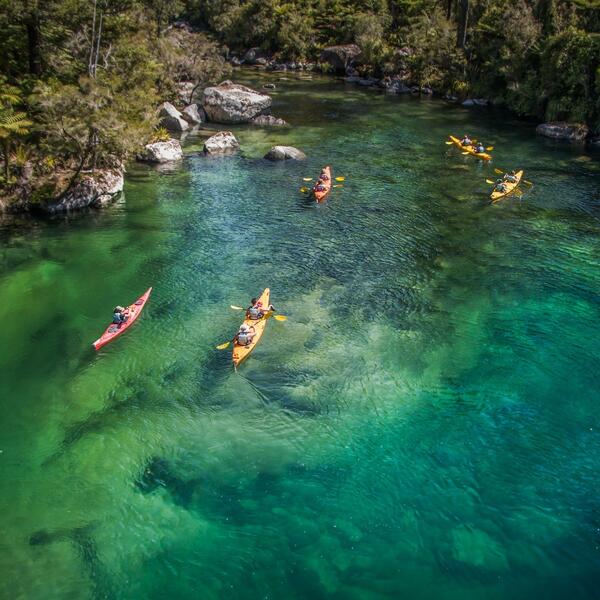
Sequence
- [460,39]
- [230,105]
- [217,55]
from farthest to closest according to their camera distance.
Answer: [460,39]
[217,55]
[230,105]

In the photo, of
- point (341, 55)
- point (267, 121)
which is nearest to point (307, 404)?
point (267, 121)

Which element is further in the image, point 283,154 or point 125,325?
point 283,154

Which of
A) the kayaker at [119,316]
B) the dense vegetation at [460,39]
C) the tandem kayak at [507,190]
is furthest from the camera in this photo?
the dense vegetation at [460,39]

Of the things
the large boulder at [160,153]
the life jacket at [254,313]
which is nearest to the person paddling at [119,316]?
the life jacket at [254,313]

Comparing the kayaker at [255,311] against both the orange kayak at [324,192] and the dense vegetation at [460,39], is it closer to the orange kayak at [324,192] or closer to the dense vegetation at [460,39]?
the orange kayak at [324,192]

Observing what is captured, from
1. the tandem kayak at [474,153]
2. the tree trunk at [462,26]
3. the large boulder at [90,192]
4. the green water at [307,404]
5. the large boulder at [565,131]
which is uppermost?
the tree trunk at [462,26]

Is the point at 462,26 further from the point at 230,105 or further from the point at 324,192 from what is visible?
the point at 324,192
